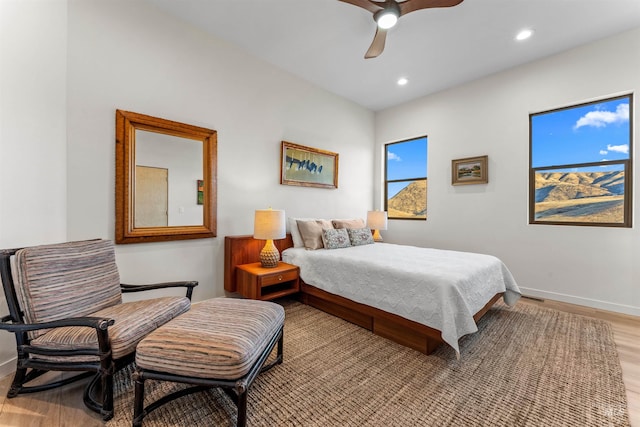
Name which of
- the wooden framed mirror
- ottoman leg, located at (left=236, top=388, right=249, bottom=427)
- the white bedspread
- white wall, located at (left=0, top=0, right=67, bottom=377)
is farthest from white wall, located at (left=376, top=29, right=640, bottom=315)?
white wall, located at (left=0, top=0, right=67, bottom=377)

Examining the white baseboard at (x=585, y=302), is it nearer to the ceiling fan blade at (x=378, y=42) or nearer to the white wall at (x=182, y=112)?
the white wall at (x=182, y=112)

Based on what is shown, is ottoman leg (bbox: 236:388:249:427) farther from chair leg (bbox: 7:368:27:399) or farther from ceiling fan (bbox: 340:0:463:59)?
ceiling fan (bbox: 340:0:463:59)

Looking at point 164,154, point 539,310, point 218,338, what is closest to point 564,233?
point 539,310

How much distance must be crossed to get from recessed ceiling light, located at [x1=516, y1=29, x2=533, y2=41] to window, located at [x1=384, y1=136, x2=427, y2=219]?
5.96ft

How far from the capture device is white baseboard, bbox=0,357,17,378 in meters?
1.77

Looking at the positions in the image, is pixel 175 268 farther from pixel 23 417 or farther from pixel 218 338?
pixel 218 338

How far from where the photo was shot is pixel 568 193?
332cm

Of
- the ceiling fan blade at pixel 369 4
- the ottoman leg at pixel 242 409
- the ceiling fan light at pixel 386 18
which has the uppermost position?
the ceiling fan blade at pixel 369 4

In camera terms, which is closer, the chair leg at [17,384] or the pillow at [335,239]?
the chair leg at [17,384]

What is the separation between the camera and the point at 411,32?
289 centimetres

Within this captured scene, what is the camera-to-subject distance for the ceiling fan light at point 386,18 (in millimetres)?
2221

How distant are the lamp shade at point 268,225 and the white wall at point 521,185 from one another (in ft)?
8.96

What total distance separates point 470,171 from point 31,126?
4853 millimetres

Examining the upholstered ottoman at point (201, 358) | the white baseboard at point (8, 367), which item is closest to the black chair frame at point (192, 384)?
the upholstered ottoman at point (201, 358)
